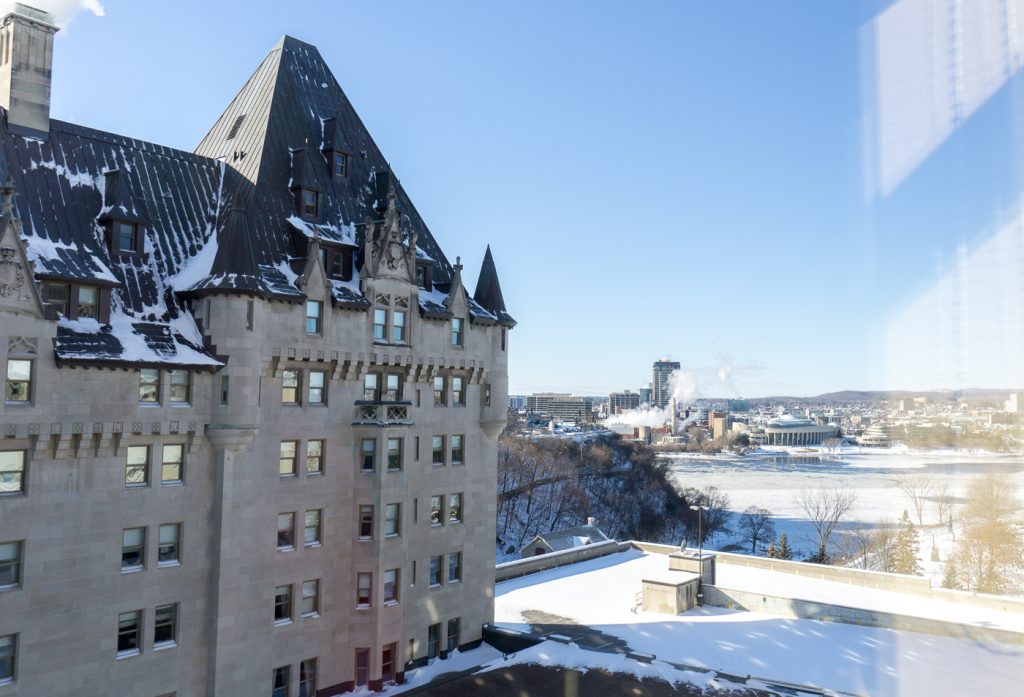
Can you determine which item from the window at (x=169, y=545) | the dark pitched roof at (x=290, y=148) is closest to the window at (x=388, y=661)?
the window at (x=169, y=545)

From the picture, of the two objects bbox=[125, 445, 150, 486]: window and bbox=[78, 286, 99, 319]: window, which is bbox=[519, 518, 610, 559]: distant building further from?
bbox=[78, 286, 99, 319]: window

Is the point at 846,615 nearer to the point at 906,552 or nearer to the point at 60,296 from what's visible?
the point at 906,552

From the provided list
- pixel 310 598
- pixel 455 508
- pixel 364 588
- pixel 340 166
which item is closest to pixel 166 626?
pixel 310 598

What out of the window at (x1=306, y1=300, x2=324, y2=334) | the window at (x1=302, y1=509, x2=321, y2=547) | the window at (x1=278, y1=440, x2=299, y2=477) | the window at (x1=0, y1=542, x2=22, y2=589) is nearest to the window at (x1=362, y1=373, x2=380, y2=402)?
the window at (x1=306, y1=300, x2=324, y2=334)

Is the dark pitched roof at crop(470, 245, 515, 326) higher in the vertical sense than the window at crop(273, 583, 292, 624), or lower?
higher

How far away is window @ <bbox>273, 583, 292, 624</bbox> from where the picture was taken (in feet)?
106

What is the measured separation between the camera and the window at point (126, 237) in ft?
101

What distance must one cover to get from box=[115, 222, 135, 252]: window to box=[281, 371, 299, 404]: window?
7.63 metres

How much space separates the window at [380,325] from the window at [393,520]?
25.1 ft

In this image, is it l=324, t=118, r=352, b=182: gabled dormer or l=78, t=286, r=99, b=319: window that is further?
l=324, t=118, r=352, b=182: gabled dormer

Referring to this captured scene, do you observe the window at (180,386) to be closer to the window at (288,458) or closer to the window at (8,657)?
the window at (288,458)

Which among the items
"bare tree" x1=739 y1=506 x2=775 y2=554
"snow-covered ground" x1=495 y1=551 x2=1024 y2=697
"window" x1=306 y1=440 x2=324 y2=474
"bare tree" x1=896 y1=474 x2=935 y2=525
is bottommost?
"bare tree" x1=739 y1=506 x2=775 y2=554

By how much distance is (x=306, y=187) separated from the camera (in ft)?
119

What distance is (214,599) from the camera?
29719 millimetres
